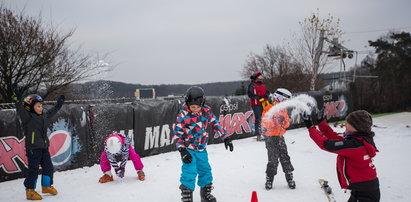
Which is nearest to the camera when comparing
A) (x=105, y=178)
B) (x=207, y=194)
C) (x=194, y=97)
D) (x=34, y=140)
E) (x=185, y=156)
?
(x=185, y=156)

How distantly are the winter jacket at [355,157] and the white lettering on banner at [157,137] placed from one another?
22.1 ft

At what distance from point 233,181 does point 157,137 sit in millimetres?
4133

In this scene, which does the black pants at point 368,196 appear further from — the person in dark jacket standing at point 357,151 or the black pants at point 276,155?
the black pants at point 276,155

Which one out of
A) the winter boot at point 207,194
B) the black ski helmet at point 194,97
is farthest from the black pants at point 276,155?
the black ski helmet at point 194,97

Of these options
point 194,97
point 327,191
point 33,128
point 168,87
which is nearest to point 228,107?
point 327,191

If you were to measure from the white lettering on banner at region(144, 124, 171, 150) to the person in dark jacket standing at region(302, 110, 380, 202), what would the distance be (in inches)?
265

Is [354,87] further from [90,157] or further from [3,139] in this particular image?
[3,139]

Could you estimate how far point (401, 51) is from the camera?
3897 centimetres

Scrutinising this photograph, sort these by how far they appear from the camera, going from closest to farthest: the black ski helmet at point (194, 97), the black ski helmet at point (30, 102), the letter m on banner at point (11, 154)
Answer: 1. the black ski helmet at point (194, 97)
2. the black ski helmet at point (30, 102)
3. the letter m on banner at point (11, 154)

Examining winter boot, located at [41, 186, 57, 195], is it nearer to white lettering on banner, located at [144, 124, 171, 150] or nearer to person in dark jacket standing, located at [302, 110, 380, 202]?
white lettering on banner, located at [144, 124, 171, 150]

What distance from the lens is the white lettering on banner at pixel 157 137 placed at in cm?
911

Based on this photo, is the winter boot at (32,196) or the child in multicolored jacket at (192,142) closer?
the child in multicolored jacket at (192,142)

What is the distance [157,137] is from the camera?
30.7 ft

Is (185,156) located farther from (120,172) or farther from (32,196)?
(32,196)
